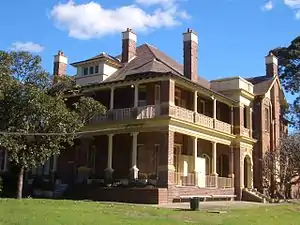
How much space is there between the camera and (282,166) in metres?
37.8

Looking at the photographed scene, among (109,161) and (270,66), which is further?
(270,66)

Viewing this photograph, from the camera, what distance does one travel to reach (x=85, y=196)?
28.7 metres

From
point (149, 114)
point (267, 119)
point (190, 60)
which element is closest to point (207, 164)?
point (190, 60)

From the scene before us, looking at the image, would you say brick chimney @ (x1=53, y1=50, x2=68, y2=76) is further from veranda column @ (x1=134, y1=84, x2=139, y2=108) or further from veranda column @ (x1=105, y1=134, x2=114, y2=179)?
veranda column @ (x1=134, y1=84, x2=139, y2=108)

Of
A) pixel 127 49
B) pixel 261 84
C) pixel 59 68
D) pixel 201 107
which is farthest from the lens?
pixel 261 84

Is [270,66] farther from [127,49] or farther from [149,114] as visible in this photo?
[149,114]

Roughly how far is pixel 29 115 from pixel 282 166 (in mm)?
21854

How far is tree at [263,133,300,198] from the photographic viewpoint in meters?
37.2

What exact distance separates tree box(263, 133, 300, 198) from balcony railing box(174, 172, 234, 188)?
471 cm

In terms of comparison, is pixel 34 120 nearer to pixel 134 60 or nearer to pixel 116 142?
pixel 116 142

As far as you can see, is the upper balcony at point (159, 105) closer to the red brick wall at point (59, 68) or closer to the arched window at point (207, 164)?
the arched window at point (207, 164)

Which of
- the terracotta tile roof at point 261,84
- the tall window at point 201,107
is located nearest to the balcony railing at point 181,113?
the tall window at point 201,107

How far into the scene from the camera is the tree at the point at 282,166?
37250 millimetres

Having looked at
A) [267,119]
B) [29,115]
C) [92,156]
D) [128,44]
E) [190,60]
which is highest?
[128,44]
